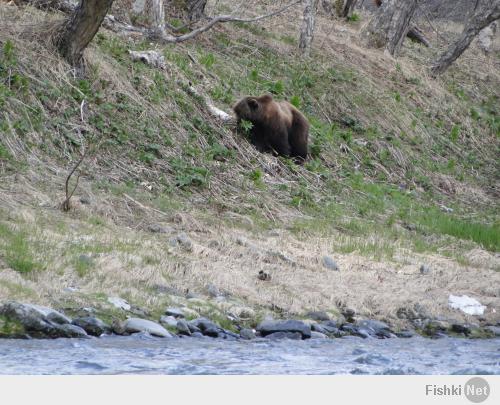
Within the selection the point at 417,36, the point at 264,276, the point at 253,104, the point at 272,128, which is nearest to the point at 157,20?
the point at 253,104

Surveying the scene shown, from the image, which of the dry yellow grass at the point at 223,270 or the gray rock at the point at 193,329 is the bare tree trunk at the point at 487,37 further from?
the gray rock at the point at 193,329

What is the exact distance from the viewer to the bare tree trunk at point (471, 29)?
23.0m

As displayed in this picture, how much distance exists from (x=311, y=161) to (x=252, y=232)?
4308mm

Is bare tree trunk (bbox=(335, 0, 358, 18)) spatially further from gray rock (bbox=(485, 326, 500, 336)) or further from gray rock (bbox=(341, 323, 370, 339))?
gray rock (bbox=(341, 323, 370, 339))

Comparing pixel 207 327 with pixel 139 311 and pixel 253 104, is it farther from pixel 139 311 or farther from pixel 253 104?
pixel 253 104

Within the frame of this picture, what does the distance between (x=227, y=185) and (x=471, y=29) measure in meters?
12.4

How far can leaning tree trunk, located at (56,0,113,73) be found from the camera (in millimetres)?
12930

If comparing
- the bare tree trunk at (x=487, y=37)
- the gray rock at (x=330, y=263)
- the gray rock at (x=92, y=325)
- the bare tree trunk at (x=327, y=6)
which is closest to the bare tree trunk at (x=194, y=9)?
the bare tree trunk at (x=327, y=6)

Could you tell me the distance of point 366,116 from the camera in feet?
61.2

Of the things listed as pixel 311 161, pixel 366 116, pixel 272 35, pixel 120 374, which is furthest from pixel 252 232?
pixel 272 35

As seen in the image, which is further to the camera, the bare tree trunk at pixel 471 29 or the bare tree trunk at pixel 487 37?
the bare tree trunk at pixel 487 37

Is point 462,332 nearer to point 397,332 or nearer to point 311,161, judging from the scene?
point 397,332

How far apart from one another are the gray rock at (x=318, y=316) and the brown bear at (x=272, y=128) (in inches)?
246

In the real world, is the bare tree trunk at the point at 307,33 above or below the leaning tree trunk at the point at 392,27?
below
